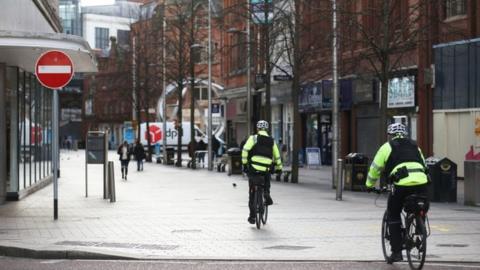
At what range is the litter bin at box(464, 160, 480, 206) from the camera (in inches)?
707

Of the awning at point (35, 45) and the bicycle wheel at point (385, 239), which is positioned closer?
the bicycle wheel at point (385, 239)

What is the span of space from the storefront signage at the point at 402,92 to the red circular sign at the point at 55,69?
784 inches

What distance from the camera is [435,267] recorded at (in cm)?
965

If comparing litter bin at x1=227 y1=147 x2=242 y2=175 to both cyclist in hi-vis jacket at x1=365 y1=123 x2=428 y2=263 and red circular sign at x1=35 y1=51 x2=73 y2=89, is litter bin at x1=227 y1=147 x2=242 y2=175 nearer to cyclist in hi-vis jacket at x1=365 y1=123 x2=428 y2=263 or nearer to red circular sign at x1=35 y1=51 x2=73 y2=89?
red circular sign at x1=35 y1=51 x2=73 y2=89

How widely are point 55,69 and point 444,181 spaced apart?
1010 centimetres

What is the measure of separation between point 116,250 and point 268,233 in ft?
9.79

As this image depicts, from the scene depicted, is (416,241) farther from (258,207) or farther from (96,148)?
(96,148)

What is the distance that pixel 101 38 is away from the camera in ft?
412

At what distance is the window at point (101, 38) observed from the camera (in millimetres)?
125125

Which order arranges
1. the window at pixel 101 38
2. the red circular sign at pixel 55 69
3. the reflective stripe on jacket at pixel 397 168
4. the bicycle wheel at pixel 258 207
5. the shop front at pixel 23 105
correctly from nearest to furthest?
the reflective stripe on jacket at pixel 397 168
the bicycle wheel at pixel 258 207
the red circular sign at pixel 55 69
the shop front at pixel 23 105
the window at pixel 101 38

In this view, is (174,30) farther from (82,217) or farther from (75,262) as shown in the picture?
(75,262)

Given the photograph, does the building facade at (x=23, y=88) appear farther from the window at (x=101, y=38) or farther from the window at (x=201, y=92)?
the window at (x=101, y=38)

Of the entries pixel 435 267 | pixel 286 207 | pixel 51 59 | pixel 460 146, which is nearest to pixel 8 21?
pixel 51 59

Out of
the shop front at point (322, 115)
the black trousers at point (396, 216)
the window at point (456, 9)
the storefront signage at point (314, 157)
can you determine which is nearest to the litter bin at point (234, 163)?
the storefront signage at point (314, 157)
